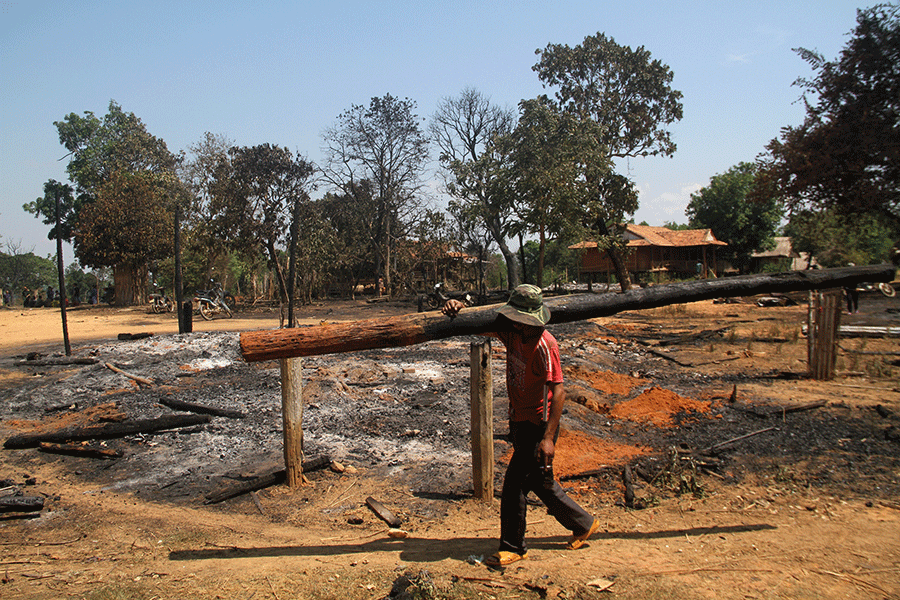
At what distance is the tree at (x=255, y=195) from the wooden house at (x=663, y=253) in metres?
22.2

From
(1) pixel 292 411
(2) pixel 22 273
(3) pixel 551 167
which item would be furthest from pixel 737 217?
(2) pixel 22 273

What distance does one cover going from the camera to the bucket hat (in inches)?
141

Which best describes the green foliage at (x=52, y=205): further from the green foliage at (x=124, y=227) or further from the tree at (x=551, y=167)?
the tree at (x=551, y=167)

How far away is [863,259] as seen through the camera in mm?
30484

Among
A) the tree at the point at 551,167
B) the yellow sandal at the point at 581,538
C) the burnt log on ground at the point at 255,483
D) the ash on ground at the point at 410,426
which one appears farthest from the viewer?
the tree at the point at 551,167

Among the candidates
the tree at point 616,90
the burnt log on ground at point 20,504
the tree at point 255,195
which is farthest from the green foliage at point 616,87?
the burnt log on ground at point 20,504

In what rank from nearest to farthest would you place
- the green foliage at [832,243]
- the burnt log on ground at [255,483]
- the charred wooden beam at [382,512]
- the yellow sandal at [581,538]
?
the yellow sandal at [581,538] < the charred wooden beam at [382,512] < the burnt log on ground at [255,483] < the green foliage at [832,243]

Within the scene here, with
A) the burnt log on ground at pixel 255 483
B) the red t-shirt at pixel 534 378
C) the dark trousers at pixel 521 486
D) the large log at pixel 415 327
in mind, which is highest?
the large log at pixel 415 327

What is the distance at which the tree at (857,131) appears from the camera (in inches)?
623

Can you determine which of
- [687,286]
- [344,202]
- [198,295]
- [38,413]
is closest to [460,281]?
[344,202]

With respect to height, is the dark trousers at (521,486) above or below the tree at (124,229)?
below

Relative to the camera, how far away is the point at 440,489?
17.4 feet

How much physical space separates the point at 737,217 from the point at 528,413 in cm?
4662

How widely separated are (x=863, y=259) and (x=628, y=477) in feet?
110
